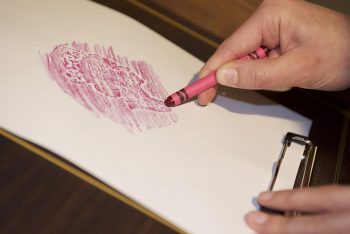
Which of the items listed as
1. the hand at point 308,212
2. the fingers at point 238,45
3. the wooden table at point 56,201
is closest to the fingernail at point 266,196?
the hand at point 308,212

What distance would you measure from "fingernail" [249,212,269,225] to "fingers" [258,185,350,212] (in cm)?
2

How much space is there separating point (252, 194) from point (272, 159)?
3.3 inches

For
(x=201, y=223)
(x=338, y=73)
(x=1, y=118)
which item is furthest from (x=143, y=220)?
(x=338, y=73)

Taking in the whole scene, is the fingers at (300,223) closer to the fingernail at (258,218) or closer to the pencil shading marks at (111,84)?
the fingernail at (258,218)

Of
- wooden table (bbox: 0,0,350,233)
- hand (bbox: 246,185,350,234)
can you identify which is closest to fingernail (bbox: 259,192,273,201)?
hand (bbox: 246,185,350,234)

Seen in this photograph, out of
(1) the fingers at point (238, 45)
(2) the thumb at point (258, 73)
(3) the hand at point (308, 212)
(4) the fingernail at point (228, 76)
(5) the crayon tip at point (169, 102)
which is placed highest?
(1) the fingers at point (238, 45)

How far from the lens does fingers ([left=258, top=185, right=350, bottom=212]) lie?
17.8 inches

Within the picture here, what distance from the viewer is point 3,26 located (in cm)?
52

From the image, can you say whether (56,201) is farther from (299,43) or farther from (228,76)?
(299,43)

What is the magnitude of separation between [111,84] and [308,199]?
311mm

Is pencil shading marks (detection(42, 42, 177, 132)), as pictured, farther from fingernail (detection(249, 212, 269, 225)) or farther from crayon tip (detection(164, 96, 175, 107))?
fingernail (detection(249, 212, 269, 225))

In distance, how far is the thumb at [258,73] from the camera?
0.56 m

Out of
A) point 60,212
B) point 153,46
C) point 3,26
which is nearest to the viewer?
point 60,212

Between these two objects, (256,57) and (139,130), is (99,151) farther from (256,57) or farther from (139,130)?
(256,57)
